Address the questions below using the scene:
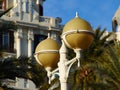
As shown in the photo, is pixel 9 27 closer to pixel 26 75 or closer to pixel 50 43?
pixel 26 75

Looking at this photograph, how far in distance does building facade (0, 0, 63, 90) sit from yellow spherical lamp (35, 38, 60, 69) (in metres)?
32.4

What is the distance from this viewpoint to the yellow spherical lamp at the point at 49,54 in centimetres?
1435

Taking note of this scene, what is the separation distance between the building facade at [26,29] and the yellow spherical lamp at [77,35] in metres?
33.4

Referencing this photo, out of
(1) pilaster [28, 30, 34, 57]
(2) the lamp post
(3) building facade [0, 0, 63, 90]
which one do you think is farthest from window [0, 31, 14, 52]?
(2) the lamp post

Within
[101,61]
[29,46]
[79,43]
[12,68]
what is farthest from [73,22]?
[29,46]

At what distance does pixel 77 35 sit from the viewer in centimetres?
1345

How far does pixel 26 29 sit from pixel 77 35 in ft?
118

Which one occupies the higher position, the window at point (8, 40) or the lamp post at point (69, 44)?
the window at point (8, 40)

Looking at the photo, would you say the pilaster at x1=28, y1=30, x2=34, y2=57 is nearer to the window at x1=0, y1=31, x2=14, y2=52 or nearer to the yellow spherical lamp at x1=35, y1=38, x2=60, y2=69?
the window at x1=0, y1=31, x2=14, y2=52

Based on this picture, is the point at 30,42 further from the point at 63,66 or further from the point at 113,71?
the point at 63,66

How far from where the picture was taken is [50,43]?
1457cm

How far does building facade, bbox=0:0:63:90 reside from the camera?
48469 millimetres

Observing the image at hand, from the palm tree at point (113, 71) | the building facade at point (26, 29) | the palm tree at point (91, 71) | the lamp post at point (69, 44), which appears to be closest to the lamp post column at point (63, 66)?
the lamp post at point (69, 44)

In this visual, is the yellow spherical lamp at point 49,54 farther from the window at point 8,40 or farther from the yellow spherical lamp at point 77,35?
the window at point 8,40
